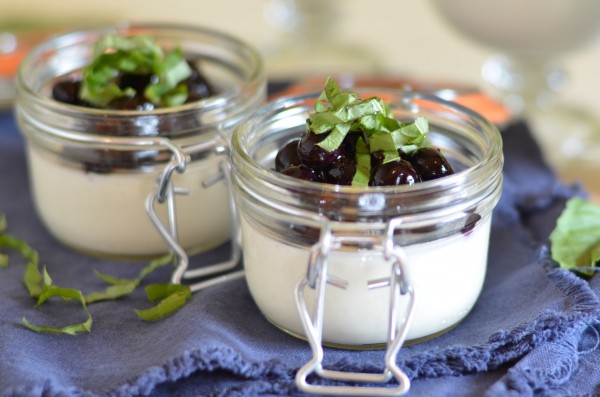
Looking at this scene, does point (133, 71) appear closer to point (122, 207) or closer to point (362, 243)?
point (122, 207)

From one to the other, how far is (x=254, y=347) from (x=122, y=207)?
0.83 feet

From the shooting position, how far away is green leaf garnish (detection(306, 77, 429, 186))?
32.5 inches

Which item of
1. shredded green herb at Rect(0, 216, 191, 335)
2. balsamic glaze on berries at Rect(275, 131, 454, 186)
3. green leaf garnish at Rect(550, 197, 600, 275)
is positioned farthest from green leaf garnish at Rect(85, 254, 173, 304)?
green leaf garnish at Rect(550, 197, 600, 275)

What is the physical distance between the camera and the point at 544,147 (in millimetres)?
1243

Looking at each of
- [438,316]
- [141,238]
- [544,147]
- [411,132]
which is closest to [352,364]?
[438,316]

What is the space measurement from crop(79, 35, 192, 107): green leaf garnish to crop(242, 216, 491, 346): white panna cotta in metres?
0.21

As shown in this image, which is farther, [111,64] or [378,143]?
[111,64]

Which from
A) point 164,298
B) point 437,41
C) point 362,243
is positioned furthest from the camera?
point 437,41

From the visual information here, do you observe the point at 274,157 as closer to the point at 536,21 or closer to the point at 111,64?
the point at 111,64

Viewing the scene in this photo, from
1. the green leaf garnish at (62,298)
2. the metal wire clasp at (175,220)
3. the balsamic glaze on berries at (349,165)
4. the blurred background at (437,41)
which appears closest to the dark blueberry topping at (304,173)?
the balsamic glaze on berries at (349,165)

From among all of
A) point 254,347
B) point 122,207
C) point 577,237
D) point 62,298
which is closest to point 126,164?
point 122,207

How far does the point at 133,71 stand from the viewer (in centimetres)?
102

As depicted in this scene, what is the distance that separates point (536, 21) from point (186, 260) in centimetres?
58

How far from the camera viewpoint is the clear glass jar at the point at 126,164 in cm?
96
